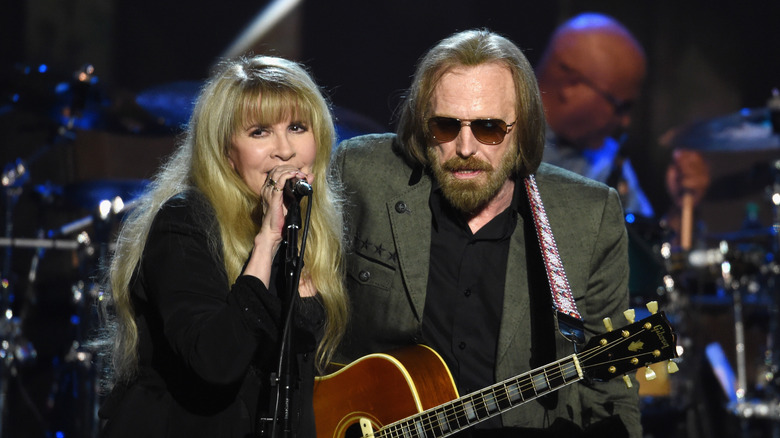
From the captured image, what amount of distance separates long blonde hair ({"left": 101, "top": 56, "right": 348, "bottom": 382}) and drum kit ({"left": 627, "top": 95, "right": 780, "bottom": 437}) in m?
3.51

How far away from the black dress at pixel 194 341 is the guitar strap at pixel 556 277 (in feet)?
3.32

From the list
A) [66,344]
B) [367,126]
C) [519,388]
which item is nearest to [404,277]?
[519,388]

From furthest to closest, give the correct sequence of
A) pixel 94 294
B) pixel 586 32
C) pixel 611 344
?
pixel 586 32
pixel 94 294
pixel 611 344

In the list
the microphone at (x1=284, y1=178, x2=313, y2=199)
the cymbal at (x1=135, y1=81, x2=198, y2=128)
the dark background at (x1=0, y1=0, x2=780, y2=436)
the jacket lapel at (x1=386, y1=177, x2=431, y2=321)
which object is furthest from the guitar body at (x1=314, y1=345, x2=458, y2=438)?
the cymbal at (x1=135, y1=81, x2=198, y2=128)

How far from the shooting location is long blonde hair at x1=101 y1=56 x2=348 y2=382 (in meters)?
2.79

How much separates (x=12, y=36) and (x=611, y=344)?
226 inches

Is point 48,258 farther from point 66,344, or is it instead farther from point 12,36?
point 12,36

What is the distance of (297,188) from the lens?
2531 millimetres

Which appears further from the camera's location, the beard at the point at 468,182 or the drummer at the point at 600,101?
the drummer at the point at 600,101

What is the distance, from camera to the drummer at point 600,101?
7742 mm

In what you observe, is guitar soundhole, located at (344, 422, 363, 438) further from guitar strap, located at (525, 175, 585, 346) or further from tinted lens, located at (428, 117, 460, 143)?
tinted lens, located at (428, 117, 460, 143)

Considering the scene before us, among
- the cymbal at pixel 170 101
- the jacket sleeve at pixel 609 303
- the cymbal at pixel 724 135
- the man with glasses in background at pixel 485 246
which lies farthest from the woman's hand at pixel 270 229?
the cymbal at pixel 724 135

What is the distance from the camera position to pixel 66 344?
22.1 ft

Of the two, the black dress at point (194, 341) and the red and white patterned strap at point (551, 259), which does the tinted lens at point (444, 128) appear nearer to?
the red and white patterned strap at point (551, 259)
